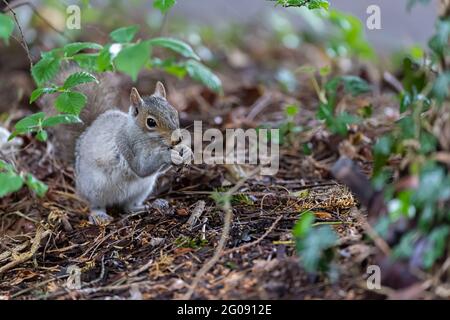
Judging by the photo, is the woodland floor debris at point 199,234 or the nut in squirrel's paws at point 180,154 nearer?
the woodland floor debris at point 199,234

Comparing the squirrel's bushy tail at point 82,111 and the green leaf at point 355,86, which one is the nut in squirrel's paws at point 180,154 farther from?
the green leaf at point 355,86

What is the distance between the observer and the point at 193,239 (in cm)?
238

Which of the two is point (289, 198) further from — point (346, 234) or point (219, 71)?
point (219, 71)

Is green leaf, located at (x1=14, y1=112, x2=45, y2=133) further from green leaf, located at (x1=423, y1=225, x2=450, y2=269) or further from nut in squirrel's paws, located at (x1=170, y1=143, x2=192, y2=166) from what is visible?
green leaf, located at (x1=423, y1=225, x2=450, y2=269)

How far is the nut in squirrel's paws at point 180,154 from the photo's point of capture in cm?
282

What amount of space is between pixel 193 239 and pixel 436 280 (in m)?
0.98

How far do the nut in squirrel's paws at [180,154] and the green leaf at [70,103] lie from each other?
558 millimetres

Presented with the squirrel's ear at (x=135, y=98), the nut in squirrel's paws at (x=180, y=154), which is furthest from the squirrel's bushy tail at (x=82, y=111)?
the nut in squirrel's paws at (x=180, y=154)

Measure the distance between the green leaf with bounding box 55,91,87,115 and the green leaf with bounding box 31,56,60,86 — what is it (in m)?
0.10

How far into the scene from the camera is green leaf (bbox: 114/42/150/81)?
1836mm

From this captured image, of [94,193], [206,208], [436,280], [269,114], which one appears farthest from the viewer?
[269,114]

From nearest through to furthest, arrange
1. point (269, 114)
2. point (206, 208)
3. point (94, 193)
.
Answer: point (206, 208) → point (94, 193) → point (269, 114)
